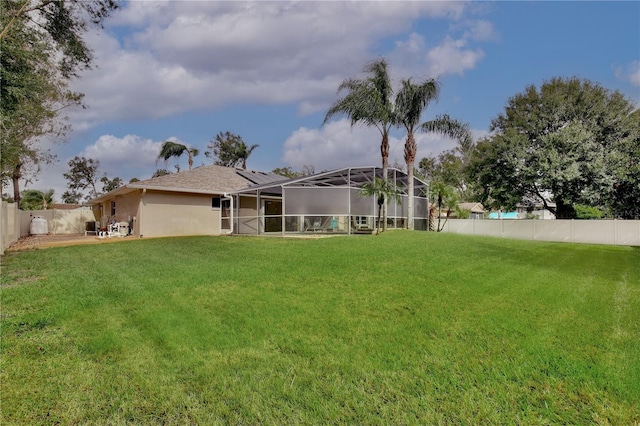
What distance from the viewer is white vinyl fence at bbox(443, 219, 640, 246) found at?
56.5 feet

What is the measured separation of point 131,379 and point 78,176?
174 feet

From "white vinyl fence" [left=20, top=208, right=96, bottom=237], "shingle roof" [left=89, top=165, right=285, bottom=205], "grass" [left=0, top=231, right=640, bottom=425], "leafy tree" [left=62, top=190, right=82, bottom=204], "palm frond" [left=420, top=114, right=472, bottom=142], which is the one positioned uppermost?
"palm frond" [left=420, top=114, right=472, bottom=142]

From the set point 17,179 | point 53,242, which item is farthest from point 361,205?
point 17,179

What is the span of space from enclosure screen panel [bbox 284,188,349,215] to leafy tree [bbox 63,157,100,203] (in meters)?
41.8

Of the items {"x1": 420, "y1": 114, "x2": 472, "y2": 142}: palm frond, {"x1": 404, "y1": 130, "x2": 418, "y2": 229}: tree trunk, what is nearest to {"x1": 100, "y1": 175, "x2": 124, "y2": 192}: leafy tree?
{"x1": 404, "y1": 130, "x2": 418, "y2": 229}: tree trunk

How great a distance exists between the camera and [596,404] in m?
2.58

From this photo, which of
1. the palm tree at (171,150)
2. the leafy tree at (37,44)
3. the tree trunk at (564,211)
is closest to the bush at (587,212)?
the tree trunk at (564,211)

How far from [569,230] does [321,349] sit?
20.6 meters

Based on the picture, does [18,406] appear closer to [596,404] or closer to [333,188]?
[596,404]

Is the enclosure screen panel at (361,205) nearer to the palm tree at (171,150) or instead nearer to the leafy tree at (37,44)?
the leafy tree at (37,44)

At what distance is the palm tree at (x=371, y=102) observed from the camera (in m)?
16.5

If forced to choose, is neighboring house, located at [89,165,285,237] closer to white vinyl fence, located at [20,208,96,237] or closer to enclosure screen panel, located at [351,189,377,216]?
white vinyl fence, located at [20,208,96,237]

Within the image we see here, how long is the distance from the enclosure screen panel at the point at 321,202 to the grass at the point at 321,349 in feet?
32.2

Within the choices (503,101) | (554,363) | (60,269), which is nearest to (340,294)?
(554,363)
